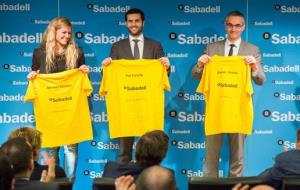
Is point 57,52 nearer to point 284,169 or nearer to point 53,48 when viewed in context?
point 53,48

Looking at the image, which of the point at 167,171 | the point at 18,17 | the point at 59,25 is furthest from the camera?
the point at 18,17

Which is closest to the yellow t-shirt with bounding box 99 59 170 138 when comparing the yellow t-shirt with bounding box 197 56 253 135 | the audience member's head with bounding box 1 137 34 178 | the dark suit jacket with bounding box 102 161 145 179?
the yellow t-shirt with bounding box 197 56 253 135

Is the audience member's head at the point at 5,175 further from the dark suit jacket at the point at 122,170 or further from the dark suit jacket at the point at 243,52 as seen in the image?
the dark suit jacket at the point at 243,52

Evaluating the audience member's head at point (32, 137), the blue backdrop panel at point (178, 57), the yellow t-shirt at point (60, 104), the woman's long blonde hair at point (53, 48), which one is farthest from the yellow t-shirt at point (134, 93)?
the audience member's head at point (32, 137)

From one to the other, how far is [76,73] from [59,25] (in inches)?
21.7

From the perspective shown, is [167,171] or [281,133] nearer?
[167,171]

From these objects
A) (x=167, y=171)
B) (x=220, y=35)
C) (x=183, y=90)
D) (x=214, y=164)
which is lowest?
(x=214, y=164)

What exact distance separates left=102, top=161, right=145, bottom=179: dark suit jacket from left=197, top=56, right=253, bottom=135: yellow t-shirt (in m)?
2.05

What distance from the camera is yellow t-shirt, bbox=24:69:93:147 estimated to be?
602cm

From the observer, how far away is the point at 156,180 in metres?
2.86

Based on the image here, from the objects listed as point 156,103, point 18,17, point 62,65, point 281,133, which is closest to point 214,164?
point 156,103

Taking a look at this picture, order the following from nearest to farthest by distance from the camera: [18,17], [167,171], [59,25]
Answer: [167,171]
[59,25]
[18,17]

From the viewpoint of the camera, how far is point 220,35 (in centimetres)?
709

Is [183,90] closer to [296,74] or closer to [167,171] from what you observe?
[296,74]
